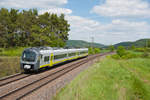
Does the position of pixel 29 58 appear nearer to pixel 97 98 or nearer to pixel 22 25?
pixel 97 98

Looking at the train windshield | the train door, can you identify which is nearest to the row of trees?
the train door

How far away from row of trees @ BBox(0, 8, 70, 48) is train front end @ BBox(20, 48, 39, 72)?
2991cm

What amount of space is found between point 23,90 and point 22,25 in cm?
4422

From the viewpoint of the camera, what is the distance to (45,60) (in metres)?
18.2

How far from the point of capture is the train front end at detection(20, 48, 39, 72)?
16.1 metres

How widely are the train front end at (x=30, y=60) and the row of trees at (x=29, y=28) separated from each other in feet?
98.1

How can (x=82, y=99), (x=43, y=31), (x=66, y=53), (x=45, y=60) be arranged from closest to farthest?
(x=82, y=99) < (x=45, y=60) < (x=66, y=53) < (x=43, y=31)

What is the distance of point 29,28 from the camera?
174ft

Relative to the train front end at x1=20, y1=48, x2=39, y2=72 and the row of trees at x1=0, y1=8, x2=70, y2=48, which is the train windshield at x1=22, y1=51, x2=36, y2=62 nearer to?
the train front end at x1=20, y1=48, x2=39, y2=72

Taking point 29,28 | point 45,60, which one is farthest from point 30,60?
point 29,28

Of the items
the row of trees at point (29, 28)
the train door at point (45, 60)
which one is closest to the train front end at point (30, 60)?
the train door at point (45, 60)

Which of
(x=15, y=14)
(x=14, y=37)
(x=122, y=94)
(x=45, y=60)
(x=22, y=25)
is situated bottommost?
(x=122, y=94)

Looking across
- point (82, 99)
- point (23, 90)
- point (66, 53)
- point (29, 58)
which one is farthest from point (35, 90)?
point (66, 53)

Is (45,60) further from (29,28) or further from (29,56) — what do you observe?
(29,28)
